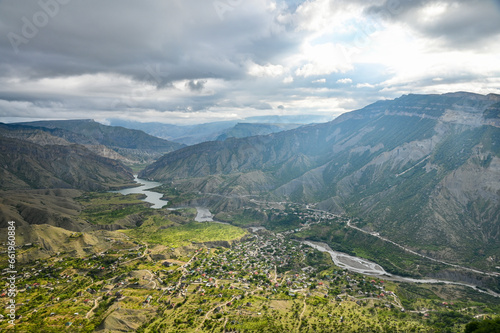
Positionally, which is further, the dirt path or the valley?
the valley

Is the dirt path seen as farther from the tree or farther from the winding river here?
the winding river

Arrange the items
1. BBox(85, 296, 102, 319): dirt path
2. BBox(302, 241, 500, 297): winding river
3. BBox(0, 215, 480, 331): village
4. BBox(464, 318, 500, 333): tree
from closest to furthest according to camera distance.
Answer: BBox(464, 318, 500, 333): tree → BBox(85, 296, 102, 319): dirt path → BBox(0, 215, 480, 331): village → BBox(302, 241, 500, 297): winding river

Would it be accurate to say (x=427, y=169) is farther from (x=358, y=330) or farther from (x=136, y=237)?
(x=136, y=237)

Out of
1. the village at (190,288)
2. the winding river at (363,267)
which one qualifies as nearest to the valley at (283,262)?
the village at (190,288)

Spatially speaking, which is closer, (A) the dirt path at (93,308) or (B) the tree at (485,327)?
(B) the tree at (485,327)

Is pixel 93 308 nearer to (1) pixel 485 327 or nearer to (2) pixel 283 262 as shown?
(2) pixel 283 262

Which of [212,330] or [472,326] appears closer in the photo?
[472,326]

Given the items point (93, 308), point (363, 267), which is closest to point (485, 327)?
point (363, 267)

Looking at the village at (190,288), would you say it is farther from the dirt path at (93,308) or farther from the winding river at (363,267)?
the winding river at (363,267)

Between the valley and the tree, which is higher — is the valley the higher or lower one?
the lower one

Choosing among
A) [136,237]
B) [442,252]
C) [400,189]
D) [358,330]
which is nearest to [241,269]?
[358,330]

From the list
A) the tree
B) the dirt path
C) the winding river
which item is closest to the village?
the dirt path
